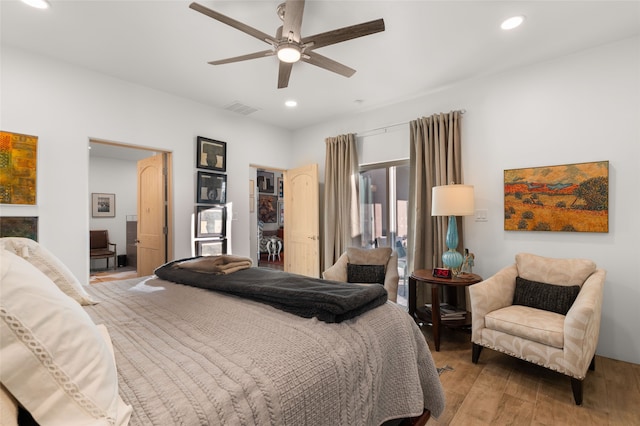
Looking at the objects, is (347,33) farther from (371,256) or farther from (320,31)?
(371,256)

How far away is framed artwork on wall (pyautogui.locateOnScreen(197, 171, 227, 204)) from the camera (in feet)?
12.9

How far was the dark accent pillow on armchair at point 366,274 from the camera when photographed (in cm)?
338

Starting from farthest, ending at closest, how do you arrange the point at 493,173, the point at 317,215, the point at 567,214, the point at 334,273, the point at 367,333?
the point at 317,215
the point at 334,273
the point at 493,173
the point at 567,214
the point at 367,333

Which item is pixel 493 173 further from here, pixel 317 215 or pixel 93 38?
pixel 93 38

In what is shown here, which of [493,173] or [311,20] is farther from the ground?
[311,20]

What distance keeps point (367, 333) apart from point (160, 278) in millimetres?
1702

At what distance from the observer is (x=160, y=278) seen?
7.41 feet

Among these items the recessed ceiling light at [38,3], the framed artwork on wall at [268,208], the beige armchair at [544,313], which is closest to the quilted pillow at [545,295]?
the beige armchair at [544,313]

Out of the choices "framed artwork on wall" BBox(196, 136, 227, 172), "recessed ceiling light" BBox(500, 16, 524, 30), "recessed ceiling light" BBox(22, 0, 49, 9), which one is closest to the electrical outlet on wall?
"recessed ceiling light" BBox(500, 16, 524, 30)

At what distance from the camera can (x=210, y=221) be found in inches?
159

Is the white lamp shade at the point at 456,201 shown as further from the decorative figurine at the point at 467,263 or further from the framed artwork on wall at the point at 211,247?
the framed artwork on wall at the point at 211,247

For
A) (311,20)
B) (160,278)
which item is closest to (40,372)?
(160,278)

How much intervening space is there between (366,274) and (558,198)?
199 cm

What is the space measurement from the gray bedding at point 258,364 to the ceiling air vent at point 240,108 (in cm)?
298
